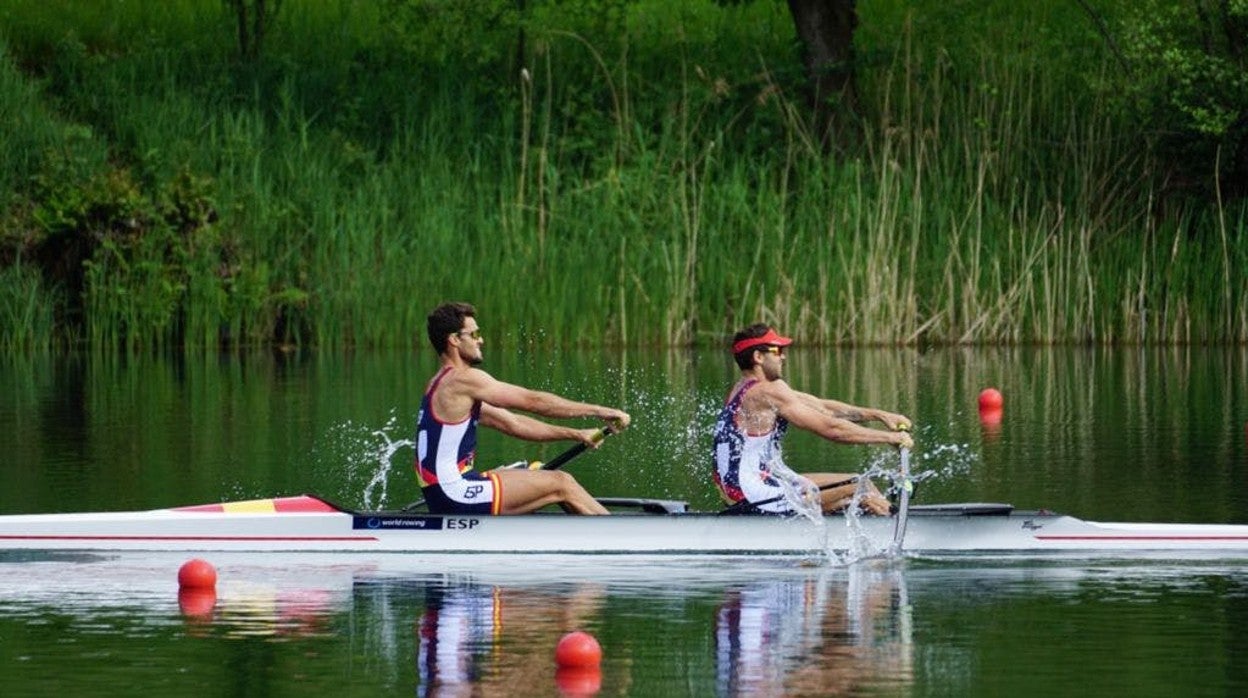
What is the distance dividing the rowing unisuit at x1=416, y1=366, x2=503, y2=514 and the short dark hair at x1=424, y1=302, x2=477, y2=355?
8.3 inches

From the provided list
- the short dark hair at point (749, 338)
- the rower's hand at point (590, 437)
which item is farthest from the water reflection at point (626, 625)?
the short dark hair at point (749, 338)

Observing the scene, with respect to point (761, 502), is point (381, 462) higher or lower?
higher

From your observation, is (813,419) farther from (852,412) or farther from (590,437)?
(590,437)

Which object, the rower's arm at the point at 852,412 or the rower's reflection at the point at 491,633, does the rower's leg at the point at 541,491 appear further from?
the rower's arm at the point at 852,412

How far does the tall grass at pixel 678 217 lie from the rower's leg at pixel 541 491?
659 inches

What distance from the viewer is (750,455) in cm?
1762

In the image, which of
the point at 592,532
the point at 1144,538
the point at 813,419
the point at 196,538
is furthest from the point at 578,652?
the point at 1144,538

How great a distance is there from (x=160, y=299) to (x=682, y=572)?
20.0 m

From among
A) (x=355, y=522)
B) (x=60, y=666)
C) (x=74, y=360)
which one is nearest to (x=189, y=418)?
(x=74, y=360)

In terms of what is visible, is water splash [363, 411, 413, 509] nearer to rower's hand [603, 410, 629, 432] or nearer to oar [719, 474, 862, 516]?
rower's hand [603, 410, 629, 432]

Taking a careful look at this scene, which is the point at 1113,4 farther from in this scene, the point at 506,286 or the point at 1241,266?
the point at 506,286

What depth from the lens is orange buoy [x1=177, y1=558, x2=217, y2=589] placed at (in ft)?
52.0

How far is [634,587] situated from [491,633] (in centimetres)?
207

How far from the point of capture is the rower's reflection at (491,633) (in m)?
12.7
